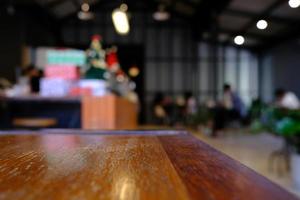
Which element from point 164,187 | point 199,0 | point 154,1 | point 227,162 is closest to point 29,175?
point 164,187

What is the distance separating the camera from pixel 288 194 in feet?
1.22

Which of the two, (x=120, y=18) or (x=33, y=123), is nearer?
(x=33, y=123)

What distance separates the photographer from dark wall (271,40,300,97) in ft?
34.2

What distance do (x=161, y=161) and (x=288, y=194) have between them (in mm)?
257

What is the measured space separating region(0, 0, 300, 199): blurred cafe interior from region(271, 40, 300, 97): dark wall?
0.11 feet

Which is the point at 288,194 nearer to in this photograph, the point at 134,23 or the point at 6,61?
the point at 6,61

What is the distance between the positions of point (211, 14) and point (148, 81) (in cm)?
463

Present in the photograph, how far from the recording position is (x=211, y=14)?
392 inches

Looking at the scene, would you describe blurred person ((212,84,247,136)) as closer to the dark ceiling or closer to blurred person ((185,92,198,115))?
the dark ceiling

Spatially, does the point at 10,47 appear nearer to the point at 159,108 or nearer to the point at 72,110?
the point at 159,108

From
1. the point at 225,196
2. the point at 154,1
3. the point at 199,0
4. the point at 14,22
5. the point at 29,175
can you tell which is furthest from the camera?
the point at 154,1

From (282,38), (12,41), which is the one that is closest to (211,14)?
(282,38)

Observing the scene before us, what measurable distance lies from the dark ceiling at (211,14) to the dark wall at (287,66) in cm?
29

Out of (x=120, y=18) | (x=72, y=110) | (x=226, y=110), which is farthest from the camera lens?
(x=226, y=110)
